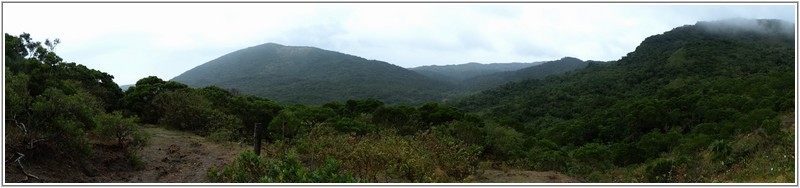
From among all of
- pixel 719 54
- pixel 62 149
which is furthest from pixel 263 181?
pixel 719 54

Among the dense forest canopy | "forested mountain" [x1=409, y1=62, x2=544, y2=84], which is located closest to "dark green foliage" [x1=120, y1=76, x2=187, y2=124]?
the dense forest canopy

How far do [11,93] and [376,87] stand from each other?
79.0 m

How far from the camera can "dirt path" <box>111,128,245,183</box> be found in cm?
1033

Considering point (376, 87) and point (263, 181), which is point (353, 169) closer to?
point (263, 181)

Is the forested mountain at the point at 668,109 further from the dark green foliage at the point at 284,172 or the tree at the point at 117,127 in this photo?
the tree at the point at 117,127

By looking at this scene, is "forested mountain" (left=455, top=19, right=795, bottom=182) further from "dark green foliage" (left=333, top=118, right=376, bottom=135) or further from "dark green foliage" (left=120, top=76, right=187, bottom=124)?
"dark green foliage" (left=120, top=76, right=187, bottom=124)

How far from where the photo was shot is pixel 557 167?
49.9 feet

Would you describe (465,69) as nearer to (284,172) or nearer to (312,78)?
(312,78)

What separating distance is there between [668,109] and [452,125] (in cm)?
2926

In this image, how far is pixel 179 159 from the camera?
12.2 m

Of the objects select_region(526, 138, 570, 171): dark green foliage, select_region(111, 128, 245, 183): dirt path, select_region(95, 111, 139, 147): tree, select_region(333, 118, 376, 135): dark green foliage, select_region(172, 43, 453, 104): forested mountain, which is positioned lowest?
select_region(526, 138, 570, 171): dark green foliage

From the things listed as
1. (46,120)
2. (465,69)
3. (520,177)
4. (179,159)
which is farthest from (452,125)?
(465,69)

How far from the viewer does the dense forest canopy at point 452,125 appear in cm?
851

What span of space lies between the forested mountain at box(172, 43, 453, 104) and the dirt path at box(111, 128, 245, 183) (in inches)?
2147
